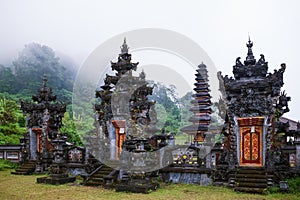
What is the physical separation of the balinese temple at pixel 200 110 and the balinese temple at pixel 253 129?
1226cm

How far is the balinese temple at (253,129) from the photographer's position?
40.6ft

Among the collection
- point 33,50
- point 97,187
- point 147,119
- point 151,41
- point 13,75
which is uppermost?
point 33,50

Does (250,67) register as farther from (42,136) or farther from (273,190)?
(42,136)

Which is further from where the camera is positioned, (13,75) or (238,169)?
(13,75)

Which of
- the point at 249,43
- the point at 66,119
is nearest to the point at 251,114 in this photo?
the point at 249,43

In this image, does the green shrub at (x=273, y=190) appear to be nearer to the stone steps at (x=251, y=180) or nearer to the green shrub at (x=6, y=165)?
the stone steps at (x=251, y=180)

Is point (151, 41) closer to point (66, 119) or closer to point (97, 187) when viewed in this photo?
point (97, 187)

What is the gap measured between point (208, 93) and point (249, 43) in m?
13.9

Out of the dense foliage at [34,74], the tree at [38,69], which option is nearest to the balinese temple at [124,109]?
the dense foliage at [34,74]

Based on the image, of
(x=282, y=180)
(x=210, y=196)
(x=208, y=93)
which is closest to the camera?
(x=210, y=196)

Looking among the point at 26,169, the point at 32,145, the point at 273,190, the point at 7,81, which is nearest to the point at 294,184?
the point at 273,190

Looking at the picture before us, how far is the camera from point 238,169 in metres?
12.8

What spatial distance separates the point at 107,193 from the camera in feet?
39.1

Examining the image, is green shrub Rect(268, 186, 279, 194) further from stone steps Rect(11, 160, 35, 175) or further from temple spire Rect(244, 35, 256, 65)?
stone steps Rect(11, 160, 35, 175)
